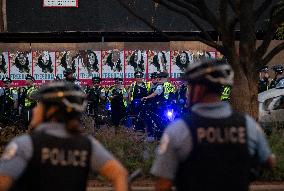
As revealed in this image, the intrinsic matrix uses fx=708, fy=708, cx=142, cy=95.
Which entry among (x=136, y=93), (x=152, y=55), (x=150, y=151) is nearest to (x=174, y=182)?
(x=150, y=151)

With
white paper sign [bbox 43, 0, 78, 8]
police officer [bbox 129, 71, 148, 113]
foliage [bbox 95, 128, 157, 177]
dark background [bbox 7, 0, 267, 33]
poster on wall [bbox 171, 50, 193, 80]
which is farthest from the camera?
white paper sign [bbox 43, 0, 78, 8]

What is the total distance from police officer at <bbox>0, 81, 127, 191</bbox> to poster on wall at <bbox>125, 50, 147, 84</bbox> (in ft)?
75.5

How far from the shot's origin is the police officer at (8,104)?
19.5 meters

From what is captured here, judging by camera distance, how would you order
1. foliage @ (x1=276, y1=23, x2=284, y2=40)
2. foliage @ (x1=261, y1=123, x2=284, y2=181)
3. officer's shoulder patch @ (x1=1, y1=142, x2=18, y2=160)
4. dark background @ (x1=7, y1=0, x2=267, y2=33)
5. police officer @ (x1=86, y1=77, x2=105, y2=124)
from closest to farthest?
officer's shoulder patch @ (x1=1, y1=142, x2=18, y2=160) → foliage @ (x1=261, y1=123, x2=284, y2=181) → police officer @ (x1=86, y1=77, x2=105, y2=124) → foliage @ (x1=276, y1=23, x2=284, y2=40) → dark background @ (x1=7, y1=0, x2=267, y2=33)

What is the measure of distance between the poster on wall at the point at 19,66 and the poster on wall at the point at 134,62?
376 centimetres

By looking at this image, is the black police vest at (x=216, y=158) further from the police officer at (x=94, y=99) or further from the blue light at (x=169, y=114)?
the police officer at (x=94, y=99)

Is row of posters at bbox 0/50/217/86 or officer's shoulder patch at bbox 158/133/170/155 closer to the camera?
officer's shoulder patch at bbox 158/133/170/155

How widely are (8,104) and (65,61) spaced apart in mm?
7069

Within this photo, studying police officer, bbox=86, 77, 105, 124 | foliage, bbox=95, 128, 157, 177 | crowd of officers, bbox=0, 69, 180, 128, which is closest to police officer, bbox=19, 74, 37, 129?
crowd of officers, bbox=0, 69, 180, 128

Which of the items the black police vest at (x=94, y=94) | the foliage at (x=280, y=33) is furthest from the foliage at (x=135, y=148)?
the foliage at (x=280, y=33)

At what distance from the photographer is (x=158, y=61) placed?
27453 millimetres

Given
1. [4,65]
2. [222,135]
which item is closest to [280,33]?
[4,65]

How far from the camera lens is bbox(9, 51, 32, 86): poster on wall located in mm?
27375

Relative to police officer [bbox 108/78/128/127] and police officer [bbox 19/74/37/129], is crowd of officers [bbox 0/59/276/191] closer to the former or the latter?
police officer [bbox 19/74/37/129]
